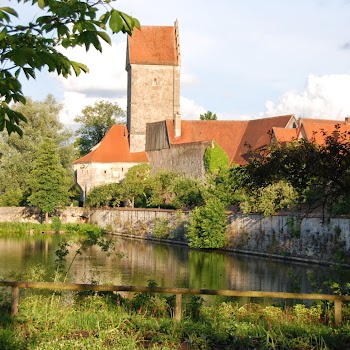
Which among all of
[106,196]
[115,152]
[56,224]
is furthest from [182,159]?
[56,224]

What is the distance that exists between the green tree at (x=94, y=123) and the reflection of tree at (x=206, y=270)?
36429 mm

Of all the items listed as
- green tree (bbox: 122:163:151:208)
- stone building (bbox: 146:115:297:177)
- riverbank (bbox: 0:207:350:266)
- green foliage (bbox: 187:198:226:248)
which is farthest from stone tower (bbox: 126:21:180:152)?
green foliage (bbox: 187:198:226:248)

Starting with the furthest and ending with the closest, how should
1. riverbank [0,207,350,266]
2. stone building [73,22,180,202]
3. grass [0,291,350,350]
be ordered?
stone building [73,22,180,202], riverbank [0,207,350,266], grass [0,291,350,350]

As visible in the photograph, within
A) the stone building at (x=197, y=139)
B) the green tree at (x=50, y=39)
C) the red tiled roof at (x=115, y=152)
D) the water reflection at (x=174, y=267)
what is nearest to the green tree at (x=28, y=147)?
the red tiled roof at (x=115, y=152)

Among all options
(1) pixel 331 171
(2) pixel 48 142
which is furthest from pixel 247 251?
(1) pixel 331 171

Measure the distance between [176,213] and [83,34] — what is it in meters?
37.0

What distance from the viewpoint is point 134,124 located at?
58.3m

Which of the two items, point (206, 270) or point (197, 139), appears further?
point (197, 139)

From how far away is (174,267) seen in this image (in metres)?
25.8

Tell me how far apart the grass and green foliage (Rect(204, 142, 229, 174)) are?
3933 centimetres

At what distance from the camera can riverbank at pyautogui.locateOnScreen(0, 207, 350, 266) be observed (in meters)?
28.5

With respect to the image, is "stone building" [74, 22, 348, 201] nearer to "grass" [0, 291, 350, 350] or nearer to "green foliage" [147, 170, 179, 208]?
"green foliage" [147, 170, 179, 208]

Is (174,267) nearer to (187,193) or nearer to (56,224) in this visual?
(187,193)

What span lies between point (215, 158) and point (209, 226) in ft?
44.7
